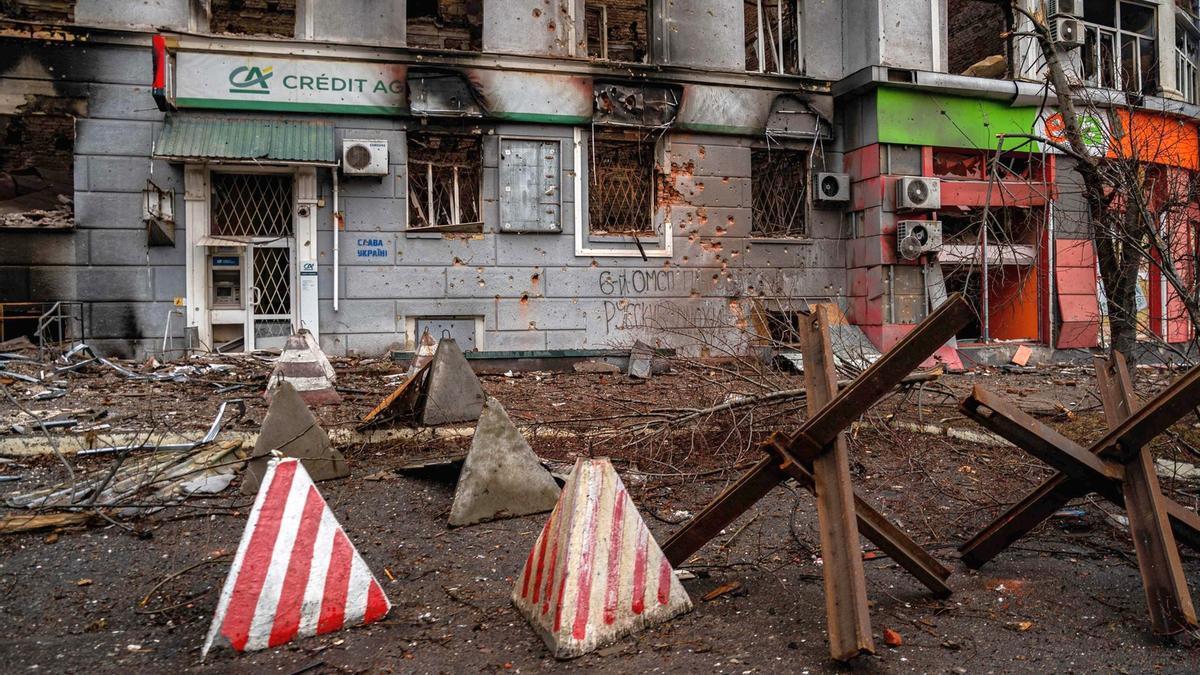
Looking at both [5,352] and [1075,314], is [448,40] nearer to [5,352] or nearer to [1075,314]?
[5,352]

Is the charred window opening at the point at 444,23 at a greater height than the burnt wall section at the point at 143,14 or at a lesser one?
greater

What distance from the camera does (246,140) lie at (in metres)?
10.7

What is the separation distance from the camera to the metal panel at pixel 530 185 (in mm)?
11953

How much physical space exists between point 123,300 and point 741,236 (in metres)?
9.49

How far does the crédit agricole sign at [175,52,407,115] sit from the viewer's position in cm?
1076

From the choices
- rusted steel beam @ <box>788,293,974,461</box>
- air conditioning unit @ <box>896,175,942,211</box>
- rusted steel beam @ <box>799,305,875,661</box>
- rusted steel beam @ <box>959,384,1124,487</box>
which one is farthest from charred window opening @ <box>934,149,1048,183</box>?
rusted steel beam @ <box>788,293,974,461</box>

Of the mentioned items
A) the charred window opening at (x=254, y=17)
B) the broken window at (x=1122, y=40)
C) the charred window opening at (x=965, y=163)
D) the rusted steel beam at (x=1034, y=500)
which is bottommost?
the rusted steel beam at (x=1034, y=500)

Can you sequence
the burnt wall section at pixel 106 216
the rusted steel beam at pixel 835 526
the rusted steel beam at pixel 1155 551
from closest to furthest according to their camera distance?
the rusted steel beam at pixel 835 526
the rusted steel beam at pixel 1155 551
the burnt wall section at pixel 106 216

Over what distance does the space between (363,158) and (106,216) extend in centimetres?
358

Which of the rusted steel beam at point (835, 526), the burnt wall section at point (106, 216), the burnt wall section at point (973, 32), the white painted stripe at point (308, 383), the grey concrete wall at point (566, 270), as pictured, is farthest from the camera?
the burnt wall section at point (973, 32)

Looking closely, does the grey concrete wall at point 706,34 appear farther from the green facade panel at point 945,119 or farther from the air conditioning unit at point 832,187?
the green facade panel at point 945,119

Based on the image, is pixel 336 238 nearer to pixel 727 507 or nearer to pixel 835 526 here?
pixel 727 507

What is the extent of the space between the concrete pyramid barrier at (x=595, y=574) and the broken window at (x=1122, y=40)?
15.2 meters

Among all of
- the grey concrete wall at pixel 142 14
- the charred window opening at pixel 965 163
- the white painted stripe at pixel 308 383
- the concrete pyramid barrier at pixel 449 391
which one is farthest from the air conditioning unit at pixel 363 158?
the charred window opening at pixel 965 163
